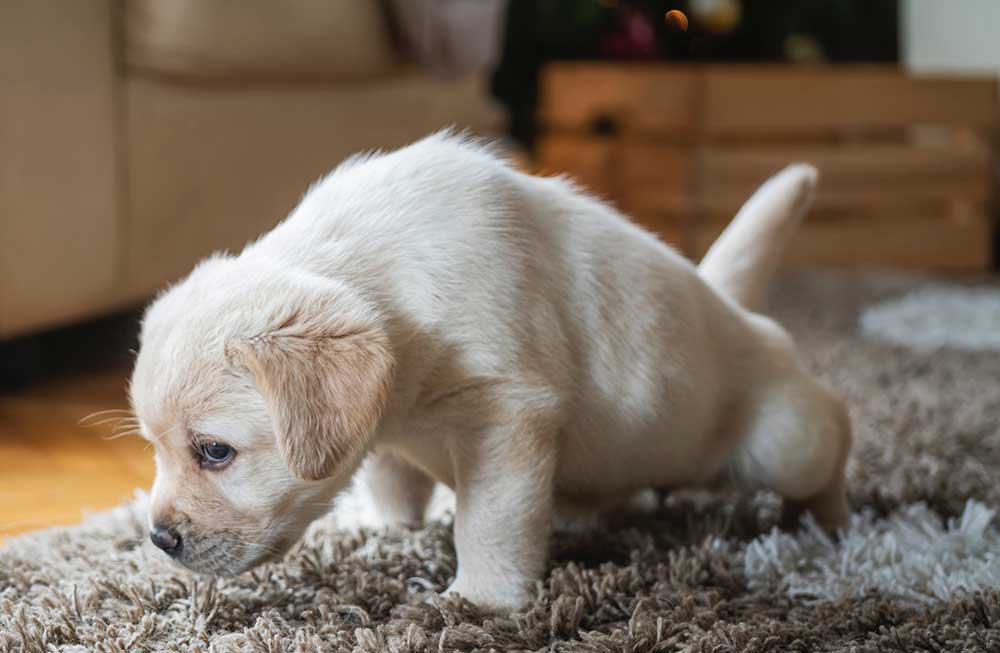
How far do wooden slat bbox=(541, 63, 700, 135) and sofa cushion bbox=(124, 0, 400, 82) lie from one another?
106cm

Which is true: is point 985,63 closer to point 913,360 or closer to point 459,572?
point 913,360

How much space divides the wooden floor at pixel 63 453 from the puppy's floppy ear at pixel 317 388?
1.90ft

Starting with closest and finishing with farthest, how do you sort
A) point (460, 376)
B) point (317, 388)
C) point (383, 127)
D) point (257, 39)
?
point (317, 388) < point (460, 376) < point (257, 39) < point (383, 127)

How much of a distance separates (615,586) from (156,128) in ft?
4.64

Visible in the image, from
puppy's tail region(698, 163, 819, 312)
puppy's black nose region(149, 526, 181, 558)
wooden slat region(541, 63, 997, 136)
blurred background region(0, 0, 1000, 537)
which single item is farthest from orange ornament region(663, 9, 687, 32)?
puppy's black nose region(149, 526, 181, 558)

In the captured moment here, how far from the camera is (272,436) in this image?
42.4 inches

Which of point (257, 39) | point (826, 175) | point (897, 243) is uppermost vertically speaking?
point (257, 39)

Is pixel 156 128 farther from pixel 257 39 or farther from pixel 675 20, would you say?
pixel 675 20

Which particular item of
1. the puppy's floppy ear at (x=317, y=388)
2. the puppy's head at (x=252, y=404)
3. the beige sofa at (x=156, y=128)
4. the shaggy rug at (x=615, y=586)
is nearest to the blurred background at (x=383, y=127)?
the beige sofa at (x=156, y=128)

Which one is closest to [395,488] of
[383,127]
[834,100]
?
[383,127]

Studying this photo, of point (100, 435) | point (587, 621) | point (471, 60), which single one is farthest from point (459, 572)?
point (471, 60)

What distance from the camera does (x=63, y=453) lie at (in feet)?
5.87

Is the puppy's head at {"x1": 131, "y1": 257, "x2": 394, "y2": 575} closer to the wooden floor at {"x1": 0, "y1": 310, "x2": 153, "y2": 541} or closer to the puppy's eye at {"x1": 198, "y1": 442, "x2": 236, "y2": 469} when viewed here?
the puppy's eye at {"x1": 198, "y1": 442, "x2": 236, "y2": 469}

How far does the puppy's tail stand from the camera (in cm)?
155
